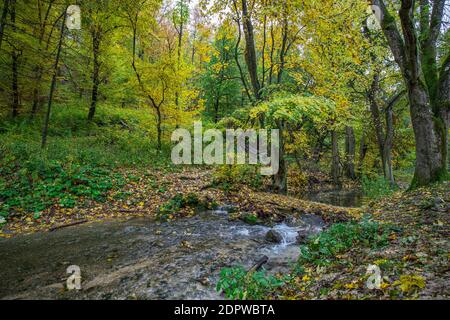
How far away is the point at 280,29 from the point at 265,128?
513 cm

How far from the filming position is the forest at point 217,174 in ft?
13.0

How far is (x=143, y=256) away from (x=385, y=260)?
13.3 ft

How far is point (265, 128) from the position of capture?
8992 millimetres

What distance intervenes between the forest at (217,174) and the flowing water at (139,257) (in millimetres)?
36

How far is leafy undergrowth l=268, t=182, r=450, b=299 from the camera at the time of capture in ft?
9.17

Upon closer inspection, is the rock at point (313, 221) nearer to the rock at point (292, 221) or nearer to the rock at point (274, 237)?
the rock at point (292, 221)

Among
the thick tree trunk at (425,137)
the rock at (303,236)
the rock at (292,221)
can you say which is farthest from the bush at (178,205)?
the thick tree trunk at (425,137)

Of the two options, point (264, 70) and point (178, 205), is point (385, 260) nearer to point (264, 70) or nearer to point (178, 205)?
point (178, 205)

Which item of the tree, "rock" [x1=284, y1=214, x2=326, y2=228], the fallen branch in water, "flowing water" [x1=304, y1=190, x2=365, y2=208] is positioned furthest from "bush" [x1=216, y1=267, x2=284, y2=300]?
"flowing water" [x1=304, y1=190, x2=365, y2=208]

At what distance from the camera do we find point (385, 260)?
340cm

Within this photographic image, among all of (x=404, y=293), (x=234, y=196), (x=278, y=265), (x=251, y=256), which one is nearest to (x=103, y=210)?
(x=234, y=196)

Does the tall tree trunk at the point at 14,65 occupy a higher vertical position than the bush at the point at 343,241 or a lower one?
higher
